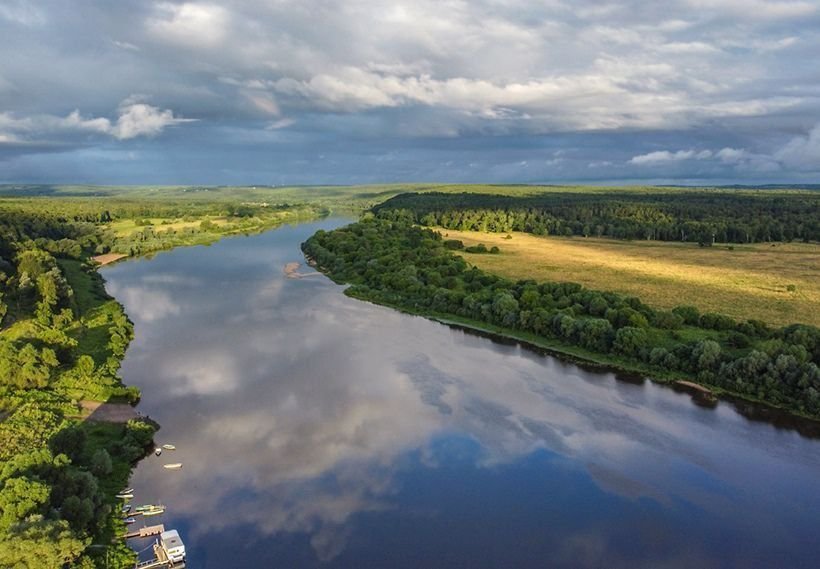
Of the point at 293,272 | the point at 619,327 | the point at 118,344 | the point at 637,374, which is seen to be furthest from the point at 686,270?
the point at 118,344

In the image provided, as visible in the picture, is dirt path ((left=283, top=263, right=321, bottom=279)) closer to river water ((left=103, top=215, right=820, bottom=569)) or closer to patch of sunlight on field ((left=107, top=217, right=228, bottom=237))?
river water ((left=103, top=215, right=820, bottom=569))

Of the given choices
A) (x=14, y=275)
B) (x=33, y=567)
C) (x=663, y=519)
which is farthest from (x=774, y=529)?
(x=14, y=275)

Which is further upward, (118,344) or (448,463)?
(118,344)

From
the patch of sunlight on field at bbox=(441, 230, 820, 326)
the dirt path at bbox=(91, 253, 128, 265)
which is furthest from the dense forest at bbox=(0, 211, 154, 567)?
the patch of sunlight on field at bbox=(441, 230, 820, 326)

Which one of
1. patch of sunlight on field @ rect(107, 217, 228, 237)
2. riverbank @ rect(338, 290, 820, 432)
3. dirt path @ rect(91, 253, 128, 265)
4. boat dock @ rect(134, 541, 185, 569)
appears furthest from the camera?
patch of sunlight on field @ rect(107, 217, 228, 237)

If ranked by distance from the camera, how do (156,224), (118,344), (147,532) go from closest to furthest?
(147,532), (118,344), (156,224)

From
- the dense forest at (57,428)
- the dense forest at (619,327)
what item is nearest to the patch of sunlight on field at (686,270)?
the dense forest at (619,327)

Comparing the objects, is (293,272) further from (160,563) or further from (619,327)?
(160,563)
